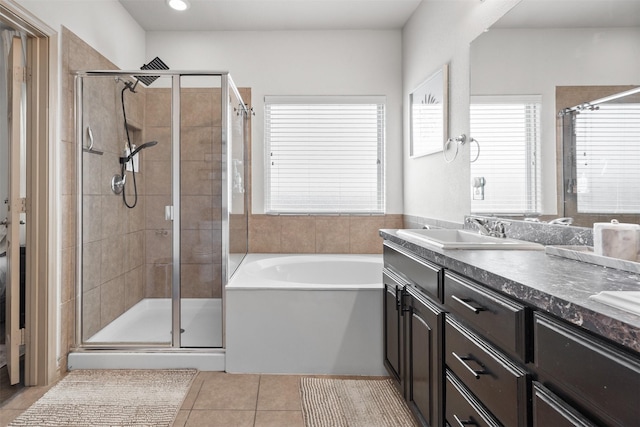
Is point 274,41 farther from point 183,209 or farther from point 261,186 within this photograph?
point 183,209

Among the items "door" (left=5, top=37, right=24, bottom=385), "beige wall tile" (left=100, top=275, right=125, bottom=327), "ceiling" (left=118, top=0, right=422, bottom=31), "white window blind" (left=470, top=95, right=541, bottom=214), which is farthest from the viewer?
"ceiling" (left=118, top=0, right=422, bottom=31)

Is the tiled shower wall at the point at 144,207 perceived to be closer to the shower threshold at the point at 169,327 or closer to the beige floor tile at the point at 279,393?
the shower threshold at the point at 169,327

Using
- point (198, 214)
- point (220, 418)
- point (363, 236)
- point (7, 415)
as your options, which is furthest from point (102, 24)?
point (220, 418)

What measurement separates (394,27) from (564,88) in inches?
90.8

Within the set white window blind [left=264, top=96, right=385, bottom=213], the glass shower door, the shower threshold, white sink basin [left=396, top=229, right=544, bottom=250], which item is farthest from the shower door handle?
white sink basin [left=396, top=229, right=544, bottom=250]

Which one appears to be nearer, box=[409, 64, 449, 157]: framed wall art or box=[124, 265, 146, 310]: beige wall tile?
box=[409, 64, 449, 157]: framed wall art

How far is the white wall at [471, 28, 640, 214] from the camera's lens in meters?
1.23

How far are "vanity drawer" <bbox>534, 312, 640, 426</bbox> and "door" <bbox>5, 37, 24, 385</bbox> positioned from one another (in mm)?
2465

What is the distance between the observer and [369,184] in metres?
3.51

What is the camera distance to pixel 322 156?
3494 mm

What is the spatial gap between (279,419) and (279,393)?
0.78 ft

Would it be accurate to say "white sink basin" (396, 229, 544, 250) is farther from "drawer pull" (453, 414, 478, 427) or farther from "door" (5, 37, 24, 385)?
"door" (5, 37, 24, 385)

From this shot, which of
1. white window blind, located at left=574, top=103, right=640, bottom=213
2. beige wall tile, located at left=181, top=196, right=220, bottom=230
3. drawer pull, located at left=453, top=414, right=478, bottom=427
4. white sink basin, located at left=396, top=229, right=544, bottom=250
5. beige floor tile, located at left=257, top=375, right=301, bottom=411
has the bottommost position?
beige floor tile, located at left=257, top=375, right=301, bottom=411

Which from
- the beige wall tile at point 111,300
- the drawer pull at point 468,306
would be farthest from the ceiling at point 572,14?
the beige wall tile at point 111,300
